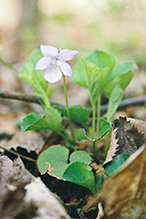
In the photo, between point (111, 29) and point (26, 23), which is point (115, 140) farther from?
point (26, 23)

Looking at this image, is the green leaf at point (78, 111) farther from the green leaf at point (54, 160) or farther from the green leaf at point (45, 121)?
the green leaf at point (54, 160)

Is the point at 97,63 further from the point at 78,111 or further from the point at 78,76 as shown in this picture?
the point at 78,111

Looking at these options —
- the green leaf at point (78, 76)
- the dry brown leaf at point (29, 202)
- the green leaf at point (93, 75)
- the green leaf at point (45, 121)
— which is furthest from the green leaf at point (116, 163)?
the green leaf at point (78, 76)

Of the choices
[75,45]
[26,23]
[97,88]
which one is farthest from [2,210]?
[26,23]

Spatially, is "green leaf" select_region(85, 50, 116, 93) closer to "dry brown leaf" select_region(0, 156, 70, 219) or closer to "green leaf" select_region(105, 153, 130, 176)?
"green leaf" select_region(105, 153, 130, 176)

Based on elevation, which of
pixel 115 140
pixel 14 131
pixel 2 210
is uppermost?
pixel 115 140
